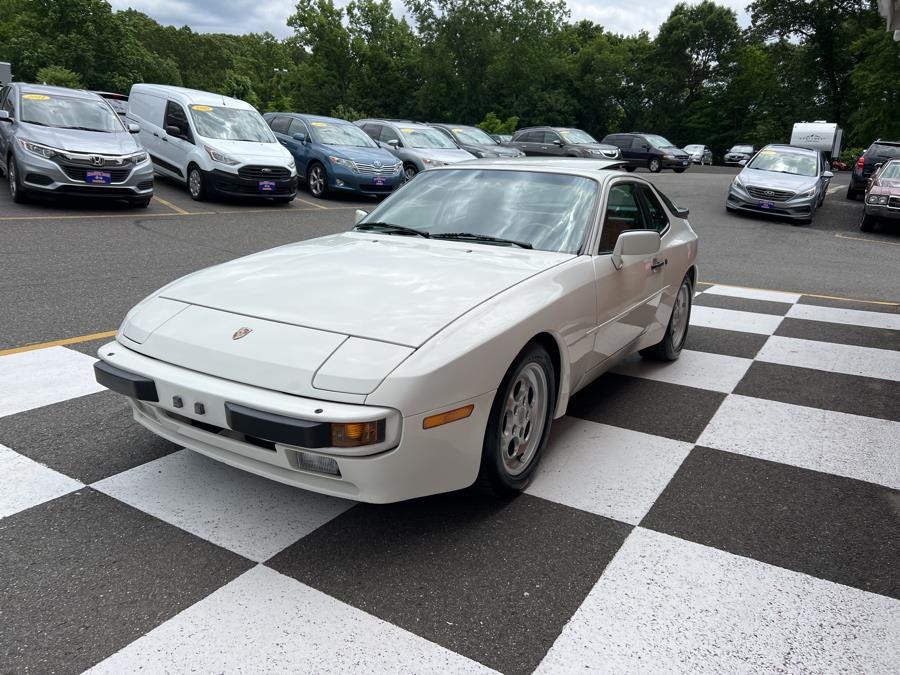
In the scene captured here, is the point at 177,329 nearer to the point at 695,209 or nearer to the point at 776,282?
the point at 776,282

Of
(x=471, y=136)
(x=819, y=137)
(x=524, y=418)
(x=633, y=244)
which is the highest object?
(x=819, y=137)

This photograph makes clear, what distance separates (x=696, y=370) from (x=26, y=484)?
4.09m

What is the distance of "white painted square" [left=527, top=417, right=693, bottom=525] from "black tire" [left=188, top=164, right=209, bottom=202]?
10438 millimetres

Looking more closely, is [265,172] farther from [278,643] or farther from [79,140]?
[278,643]

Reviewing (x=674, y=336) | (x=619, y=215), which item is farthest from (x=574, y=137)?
(x=619, y=215)

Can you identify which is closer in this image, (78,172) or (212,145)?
(78,172)

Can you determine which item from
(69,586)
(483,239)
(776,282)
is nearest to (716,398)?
(483,239)

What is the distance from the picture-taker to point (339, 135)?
1560 cm

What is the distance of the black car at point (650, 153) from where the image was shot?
2856cm

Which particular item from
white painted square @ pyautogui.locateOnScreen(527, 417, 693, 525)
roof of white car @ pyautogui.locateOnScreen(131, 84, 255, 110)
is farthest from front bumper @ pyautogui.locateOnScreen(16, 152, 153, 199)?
white painted square @ pyautogui.locateOnScreen(527, 417, 693, 525)

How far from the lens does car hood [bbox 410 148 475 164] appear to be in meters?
16.5

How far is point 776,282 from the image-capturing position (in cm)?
909

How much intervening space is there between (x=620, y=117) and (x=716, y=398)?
5468 cm

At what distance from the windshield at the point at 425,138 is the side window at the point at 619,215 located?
523 inches
